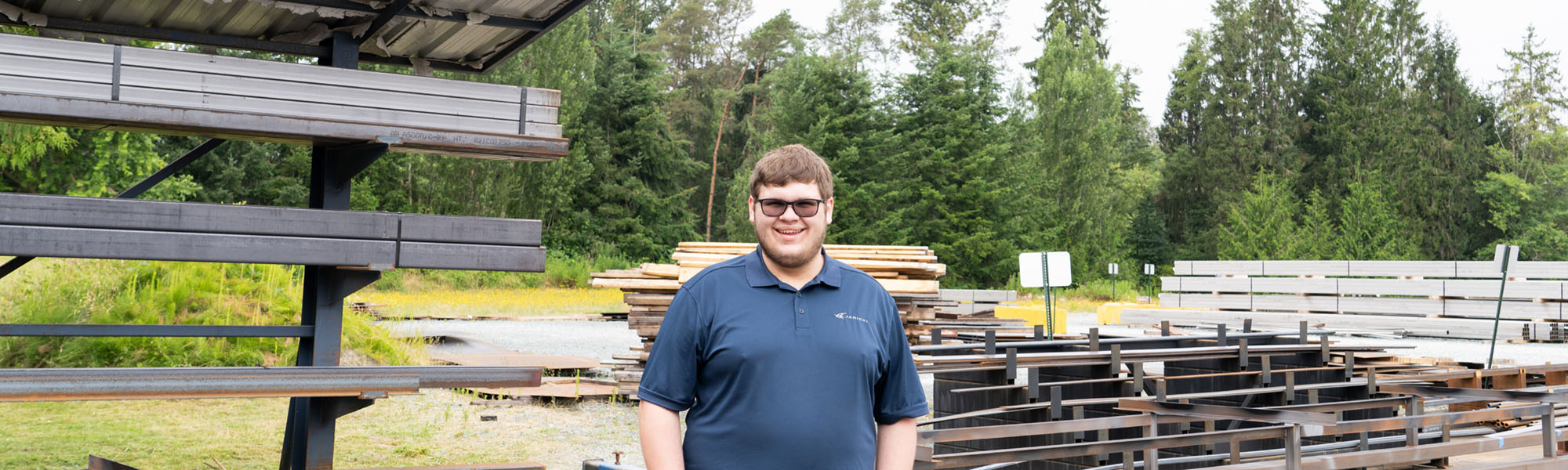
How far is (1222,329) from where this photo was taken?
895 cm

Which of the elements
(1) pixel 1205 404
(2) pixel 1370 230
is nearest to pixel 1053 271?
(1) pixel 1205 404

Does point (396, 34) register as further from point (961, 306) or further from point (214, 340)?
point (961, 306)

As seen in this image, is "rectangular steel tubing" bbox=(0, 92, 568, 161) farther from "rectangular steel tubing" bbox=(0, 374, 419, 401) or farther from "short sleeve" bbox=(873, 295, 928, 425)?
"short sleeve" bbox=(873, 295, 928, 425)

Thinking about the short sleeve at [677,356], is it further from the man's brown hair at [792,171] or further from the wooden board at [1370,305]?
the wooden board at [1370,305]

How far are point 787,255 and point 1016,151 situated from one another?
44.8 meters

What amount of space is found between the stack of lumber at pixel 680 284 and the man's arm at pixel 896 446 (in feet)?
28.6

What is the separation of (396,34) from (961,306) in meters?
15.5

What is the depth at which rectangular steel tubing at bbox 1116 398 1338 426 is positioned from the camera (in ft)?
20.9

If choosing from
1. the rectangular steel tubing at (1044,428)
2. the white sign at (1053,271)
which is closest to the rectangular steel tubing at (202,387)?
the rectangular steel tubing at (1044,428)

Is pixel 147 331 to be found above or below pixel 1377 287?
below

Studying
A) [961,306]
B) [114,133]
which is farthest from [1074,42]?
[114,133]

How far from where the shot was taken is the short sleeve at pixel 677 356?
2852 mm

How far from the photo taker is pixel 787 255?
9.39 ft

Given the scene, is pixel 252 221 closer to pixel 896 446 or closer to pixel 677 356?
pixel 677 356
